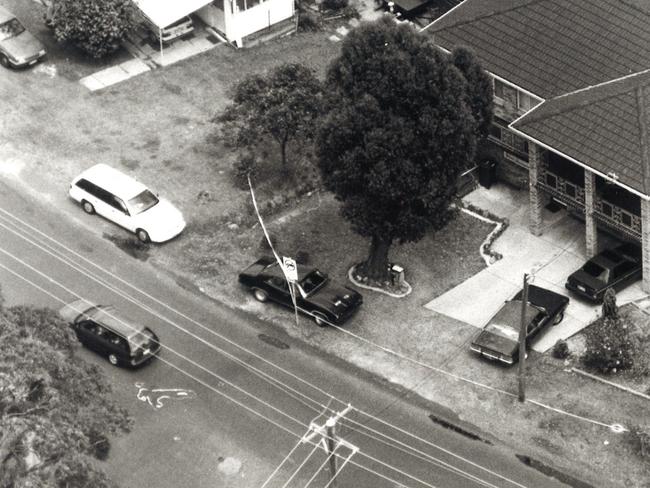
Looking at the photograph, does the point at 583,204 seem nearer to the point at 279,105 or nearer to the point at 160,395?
the point at 279,105

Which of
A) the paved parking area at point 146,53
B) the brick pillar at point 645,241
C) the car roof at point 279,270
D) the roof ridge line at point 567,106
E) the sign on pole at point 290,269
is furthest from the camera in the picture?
the paved parking area at point 146,53

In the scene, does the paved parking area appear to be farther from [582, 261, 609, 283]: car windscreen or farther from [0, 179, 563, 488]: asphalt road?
[582, 261, 609, 283]: car windscreen

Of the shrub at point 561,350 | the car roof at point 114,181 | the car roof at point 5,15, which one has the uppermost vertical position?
the car roof at point 5,15

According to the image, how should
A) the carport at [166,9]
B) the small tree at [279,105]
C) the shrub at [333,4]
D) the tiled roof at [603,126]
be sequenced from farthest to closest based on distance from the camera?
the shrub at [333,4]
the carport at [166,9]
the small tree at [279,105]
the tiled roof at [603,126]

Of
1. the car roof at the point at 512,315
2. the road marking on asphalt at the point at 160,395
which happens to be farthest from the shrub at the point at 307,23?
the road marking on asphalt at the point at 160,395

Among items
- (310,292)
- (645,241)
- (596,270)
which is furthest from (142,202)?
(645,241)

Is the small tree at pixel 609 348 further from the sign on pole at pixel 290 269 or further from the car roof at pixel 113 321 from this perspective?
the car roof at pixel 113 321

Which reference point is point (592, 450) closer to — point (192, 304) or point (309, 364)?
point (309, 364)

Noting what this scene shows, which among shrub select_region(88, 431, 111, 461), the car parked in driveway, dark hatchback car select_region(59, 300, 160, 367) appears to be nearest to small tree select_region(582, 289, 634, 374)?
dark hatchback car select_region(59, 300, 160, 367)
